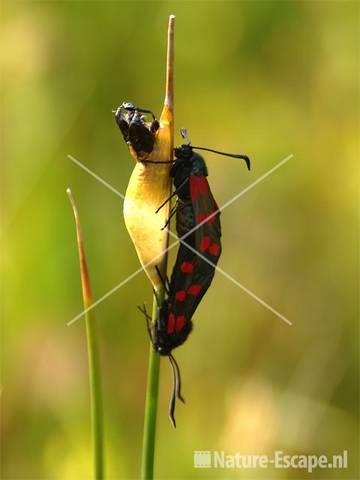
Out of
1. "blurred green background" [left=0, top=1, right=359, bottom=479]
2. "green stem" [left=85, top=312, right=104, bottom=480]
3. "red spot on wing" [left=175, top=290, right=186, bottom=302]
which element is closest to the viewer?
"green stem" [left=85, top=312, right=104, bottom=480]

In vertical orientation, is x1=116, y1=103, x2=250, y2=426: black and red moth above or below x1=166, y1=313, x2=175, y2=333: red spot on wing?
above

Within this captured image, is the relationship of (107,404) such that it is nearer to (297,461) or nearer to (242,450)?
(242,450)

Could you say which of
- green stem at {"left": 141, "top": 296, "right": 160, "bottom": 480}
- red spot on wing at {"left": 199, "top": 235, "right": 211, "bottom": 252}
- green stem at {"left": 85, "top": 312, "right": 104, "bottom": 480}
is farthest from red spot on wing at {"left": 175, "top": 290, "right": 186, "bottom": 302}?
green stem at {"left": 85, "top": 312, "right": 104, "bottom": 480}

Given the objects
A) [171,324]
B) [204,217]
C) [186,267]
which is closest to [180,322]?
[171,324]

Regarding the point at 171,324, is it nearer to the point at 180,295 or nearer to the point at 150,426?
the point at 180,295

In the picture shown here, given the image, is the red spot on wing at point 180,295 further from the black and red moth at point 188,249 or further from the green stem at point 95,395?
the green stem at point 95,395

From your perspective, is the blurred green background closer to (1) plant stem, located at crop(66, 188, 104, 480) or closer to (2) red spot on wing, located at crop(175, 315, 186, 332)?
(2) red spot on wing, located at crop(175, 315, 186, 332)
